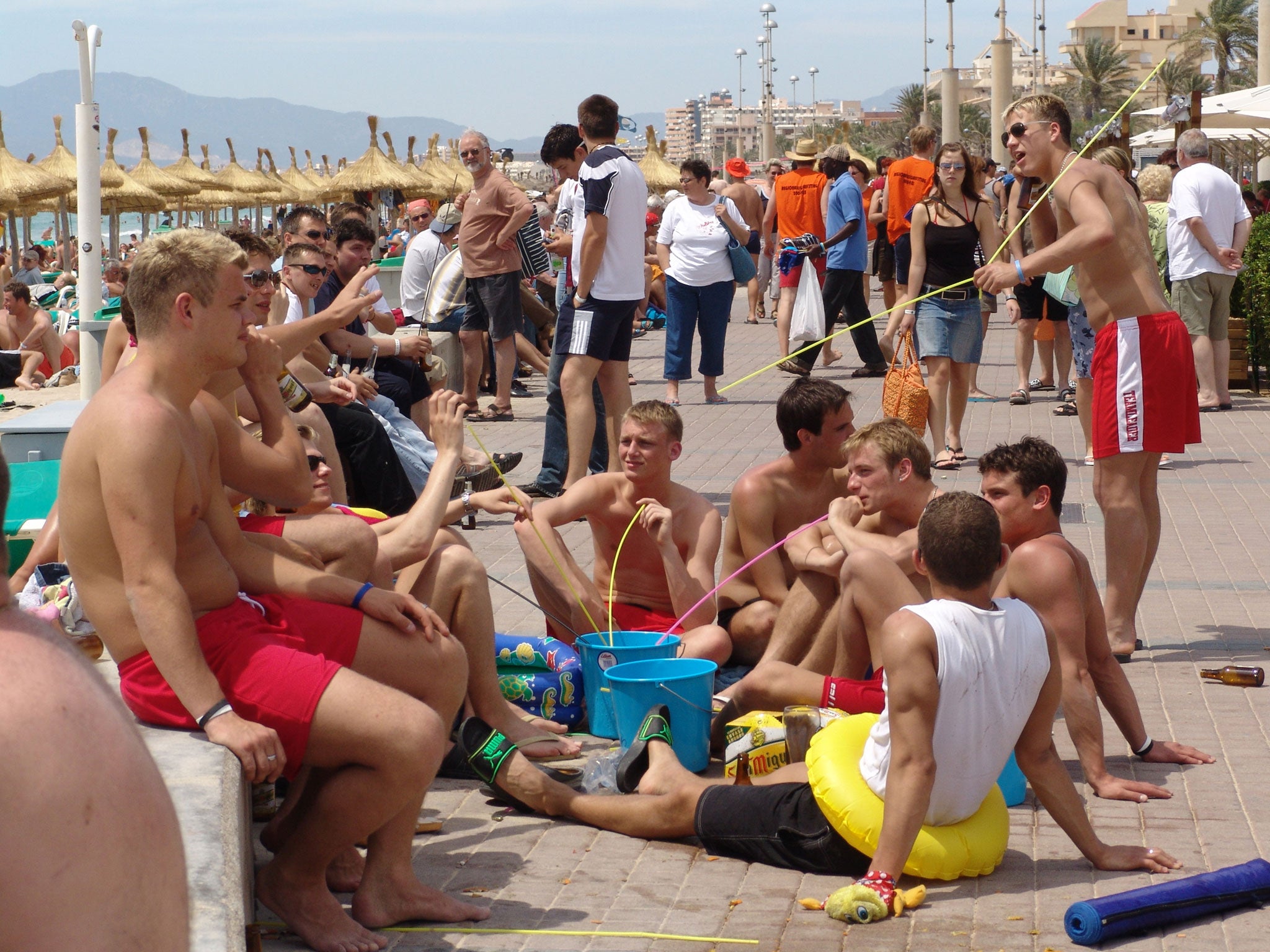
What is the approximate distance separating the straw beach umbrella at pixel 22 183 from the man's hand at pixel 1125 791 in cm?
3148

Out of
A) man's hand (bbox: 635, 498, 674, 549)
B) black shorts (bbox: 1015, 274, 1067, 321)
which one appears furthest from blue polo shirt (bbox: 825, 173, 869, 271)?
man's hand (bbox: 635, 498, 674, 549)

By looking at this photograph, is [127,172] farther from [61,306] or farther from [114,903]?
[114,903]

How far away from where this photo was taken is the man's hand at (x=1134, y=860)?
3.72 meters

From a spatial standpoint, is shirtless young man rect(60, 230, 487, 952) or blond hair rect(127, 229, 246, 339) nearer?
shirtless young man rect(60, 230, 487, 952)

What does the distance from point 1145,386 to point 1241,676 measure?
1182mm

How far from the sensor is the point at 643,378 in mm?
14844

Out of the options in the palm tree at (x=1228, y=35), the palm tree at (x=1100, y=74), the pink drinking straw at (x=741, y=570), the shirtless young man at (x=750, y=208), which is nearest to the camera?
the pink drinking straw at (x=741, y=570)

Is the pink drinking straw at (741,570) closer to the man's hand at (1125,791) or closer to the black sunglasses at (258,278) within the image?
the man's hand at (1125,791)

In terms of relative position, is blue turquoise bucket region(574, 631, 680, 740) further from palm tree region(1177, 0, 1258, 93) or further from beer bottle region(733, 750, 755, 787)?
palm tree region(1177, 0, 1258, 93)

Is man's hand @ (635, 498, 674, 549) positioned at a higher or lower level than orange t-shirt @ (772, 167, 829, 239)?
lower

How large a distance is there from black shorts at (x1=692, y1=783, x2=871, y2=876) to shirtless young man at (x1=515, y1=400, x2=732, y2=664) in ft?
3.45

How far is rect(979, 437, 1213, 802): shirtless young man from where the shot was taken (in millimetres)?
4242

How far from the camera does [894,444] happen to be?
4.71m

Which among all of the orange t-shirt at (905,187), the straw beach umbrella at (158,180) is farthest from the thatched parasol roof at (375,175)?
the orange t-shirt at (905,187)
